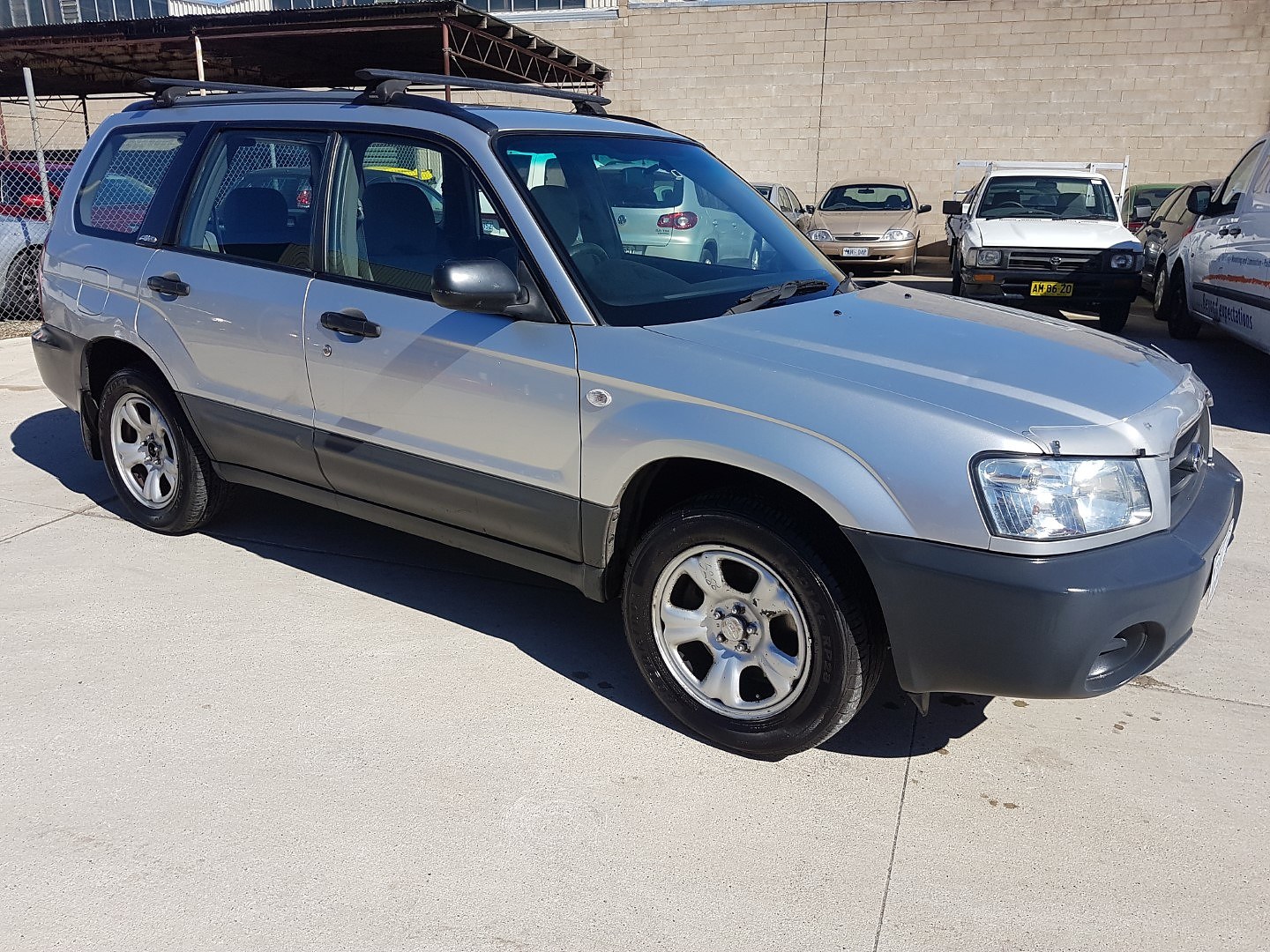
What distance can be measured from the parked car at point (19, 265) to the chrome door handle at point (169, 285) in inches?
259

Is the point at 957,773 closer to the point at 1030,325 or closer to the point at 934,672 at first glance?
the point at 934,672

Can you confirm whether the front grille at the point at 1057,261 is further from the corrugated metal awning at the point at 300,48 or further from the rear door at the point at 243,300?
the corrugated metal awning at the point at 300,48

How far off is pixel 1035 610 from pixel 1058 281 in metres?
8.76

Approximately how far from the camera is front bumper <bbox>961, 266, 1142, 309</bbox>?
1039 centimetres

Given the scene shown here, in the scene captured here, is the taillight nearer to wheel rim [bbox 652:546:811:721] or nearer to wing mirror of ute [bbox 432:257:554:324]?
wing mirror of ute [bbox 432:257:554:324]

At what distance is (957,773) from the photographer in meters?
3.14

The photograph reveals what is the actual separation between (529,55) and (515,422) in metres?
17.1

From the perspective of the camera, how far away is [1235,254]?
814cm

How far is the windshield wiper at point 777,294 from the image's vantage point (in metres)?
3.42

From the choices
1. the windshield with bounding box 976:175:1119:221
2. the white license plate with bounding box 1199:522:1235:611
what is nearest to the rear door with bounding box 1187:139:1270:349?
the windshield with bounding box 976:175:1119:221

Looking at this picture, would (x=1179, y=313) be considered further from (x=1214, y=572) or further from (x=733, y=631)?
(x=733, y=631)

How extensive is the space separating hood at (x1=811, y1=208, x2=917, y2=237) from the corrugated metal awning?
5.81 m

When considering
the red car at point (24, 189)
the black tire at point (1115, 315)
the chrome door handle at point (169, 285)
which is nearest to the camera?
the chrome door handle at point (169, 285)

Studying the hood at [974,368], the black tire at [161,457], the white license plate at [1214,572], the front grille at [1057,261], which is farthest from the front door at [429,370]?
the front grille at [1057,261]
